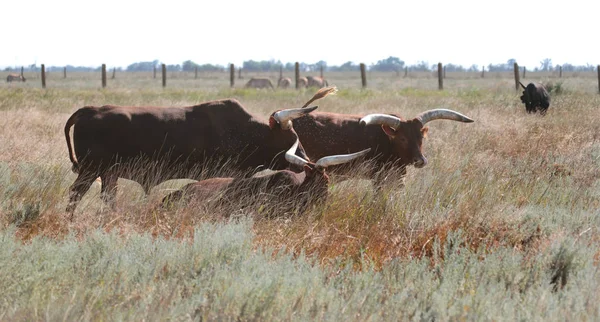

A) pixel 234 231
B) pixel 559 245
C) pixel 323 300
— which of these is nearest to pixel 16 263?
pixel 234 231

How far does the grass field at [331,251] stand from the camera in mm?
3906

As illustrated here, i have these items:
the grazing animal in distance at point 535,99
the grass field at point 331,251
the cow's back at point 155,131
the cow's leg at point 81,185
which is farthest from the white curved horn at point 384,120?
the grazing animal in distance at point 535,99

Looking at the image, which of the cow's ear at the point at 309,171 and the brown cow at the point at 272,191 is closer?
the brown cow at the point at 272,191

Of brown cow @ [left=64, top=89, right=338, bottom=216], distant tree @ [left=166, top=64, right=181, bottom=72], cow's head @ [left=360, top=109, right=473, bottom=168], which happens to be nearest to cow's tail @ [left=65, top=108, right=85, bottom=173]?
brown cow @ [left=64, top=89, right=338, bottom=216]

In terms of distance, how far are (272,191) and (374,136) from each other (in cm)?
255

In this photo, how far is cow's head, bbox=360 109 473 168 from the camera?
8.46 metres

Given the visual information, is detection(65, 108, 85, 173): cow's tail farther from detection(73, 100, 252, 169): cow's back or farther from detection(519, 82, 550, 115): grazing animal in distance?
detection(519, 82, 550, 115): grazing animal in distance

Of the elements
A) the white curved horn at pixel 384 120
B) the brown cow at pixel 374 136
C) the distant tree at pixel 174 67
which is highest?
the distant tree at pixel 174 67

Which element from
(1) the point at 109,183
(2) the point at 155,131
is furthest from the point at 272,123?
(1) the point at 109,183

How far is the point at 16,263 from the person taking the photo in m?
4.40

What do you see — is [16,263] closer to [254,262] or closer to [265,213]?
[254,262]

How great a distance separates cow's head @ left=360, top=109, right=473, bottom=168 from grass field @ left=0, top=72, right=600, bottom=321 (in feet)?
1.00

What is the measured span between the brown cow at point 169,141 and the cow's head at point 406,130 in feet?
3.72

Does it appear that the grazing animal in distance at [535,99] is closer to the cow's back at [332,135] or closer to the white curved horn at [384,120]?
the cow's back at [332,135]
